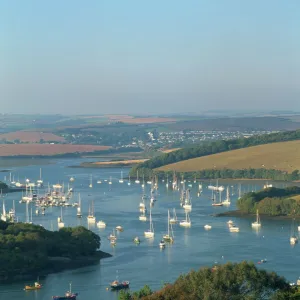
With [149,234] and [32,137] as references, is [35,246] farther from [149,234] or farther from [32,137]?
[32,137]

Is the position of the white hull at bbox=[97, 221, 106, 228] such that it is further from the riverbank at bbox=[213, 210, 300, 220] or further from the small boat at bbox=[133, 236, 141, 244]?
the riverbank at bbox=[213, 210, 300, 220]

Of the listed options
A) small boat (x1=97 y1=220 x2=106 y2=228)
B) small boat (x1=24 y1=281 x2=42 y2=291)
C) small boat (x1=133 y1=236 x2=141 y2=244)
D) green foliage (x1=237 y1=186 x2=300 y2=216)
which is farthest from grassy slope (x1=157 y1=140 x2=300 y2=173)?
small boat (x1=24 y1=281 x2=42 y2=291)

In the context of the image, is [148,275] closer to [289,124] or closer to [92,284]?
[92,284]

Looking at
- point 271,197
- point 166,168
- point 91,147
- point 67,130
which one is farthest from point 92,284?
point 67,130

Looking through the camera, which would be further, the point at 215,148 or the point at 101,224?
the point at 215,148

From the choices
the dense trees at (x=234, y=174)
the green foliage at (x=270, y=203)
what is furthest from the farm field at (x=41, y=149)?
the green foliage at (x=270, y=203)

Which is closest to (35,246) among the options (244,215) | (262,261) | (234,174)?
(262,261)

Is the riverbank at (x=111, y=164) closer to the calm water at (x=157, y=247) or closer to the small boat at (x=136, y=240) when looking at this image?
the calm water at (x=157, y=247)
